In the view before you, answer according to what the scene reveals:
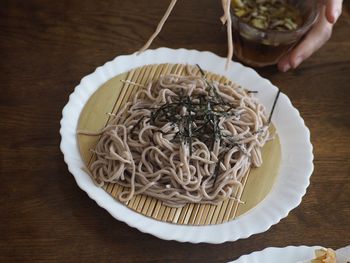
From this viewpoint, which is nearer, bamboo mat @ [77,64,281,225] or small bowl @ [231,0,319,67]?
bamboo mat @ [77,64,281,225]

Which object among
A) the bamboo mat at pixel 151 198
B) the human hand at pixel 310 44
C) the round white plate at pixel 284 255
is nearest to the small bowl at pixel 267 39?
the human hand at pixel 310 44

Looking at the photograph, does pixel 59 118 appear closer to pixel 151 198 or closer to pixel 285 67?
pixel 151 198

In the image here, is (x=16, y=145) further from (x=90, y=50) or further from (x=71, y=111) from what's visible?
(x=90, y=50)

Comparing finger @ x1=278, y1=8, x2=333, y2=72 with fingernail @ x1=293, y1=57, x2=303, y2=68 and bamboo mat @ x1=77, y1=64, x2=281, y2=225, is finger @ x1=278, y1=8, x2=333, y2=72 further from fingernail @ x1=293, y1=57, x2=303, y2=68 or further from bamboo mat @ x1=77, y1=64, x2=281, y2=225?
bamboo mat @ x1=77, y1=64, x2=281, y2=225

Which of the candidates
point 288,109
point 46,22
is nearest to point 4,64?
point 46,22

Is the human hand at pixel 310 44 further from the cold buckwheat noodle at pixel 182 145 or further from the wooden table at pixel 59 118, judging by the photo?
the cold buckwheat noodle at pixel 182 145

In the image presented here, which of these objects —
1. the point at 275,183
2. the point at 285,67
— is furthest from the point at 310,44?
the point at 275,183

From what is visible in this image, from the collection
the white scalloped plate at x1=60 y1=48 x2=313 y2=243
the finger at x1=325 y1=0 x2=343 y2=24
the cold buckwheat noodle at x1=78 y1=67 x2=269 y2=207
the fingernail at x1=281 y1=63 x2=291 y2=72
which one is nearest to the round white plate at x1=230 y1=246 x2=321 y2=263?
the white scalloped plate at x1=60 y1=48 x2=313 y2=243
